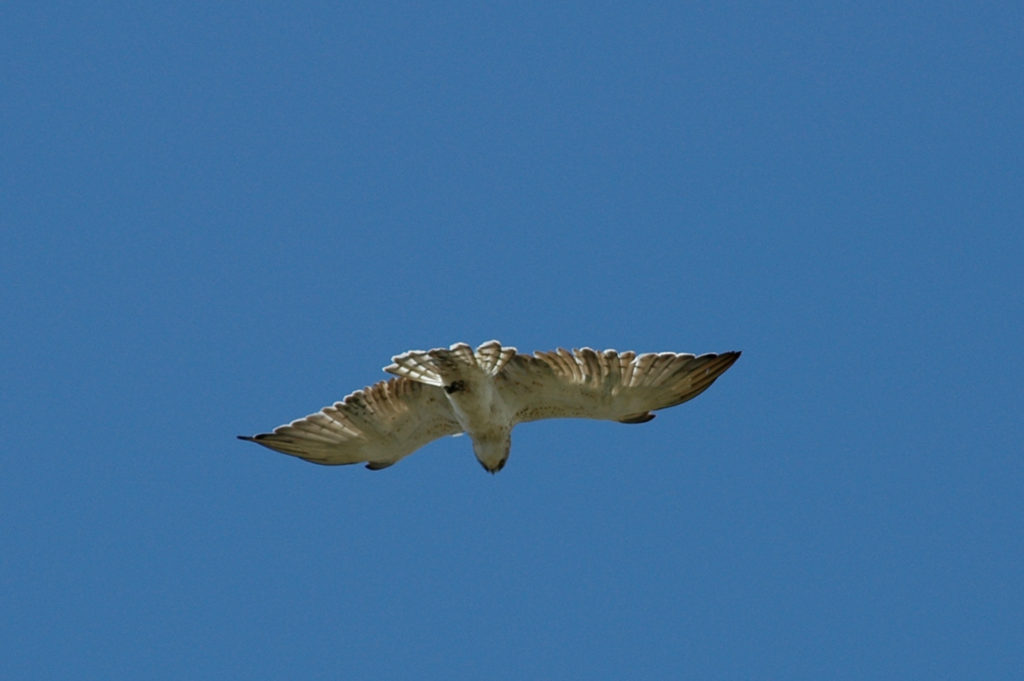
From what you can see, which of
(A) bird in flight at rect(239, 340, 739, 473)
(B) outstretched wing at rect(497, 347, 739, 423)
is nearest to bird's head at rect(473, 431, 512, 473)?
(A) bird in flight at rect(239, 340, 739, 473)

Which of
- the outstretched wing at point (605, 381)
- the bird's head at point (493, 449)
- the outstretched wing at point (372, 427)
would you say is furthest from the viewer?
the outstretched wing at point (372, 427)

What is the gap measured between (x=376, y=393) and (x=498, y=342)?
156 centimetres

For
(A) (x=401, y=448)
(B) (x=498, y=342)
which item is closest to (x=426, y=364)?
(B) (x=498, y=342)

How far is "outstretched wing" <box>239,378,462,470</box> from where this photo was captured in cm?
1352

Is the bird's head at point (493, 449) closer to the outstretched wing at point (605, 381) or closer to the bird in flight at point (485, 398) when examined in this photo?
the bird in flight at point (485, 398)

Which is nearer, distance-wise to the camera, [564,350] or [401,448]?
[564,350]

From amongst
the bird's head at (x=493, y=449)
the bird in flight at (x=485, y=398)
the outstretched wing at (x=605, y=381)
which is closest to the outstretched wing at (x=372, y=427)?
the bird in flight at (x=485, y=398)

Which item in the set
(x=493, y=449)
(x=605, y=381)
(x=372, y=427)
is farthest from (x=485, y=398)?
(x=372, y=427)

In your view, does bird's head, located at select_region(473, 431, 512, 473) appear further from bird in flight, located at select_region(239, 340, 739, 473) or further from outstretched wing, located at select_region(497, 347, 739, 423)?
outstretched wing, located at select_region(497, 347, 739, 423)

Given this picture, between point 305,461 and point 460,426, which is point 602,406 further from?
point 305,461

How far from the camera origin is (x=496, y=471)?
13336 mm

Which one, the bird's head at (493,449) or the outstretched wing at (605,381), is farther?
the bird's head at (493,449)

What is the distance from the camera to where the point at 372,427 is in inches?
539

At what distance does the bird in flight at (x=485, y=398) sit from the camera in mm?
12711
